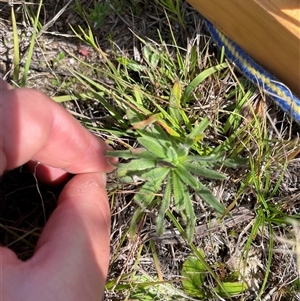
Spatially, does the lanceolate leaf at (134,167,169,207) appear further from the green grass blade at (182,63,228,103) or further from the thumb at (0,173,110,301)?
the green grass blade at (182,63,228,103)

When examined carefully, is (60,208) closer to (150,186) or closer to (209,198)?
(150,186)

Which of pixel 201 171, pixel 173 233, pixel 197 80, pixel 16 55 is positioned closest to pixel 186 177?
pixel 201 171

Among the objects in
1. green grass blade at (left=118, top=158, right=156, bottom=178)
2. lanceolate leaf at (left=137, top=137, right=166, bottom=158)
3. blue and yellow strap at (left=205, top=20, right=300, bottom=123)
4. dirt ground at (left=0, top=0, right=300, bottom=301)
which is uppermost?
blue and yellow strap at (left=205, top=20, right=300, bottom=123)

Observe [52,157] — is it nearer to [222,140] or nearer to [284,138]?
[222,140]

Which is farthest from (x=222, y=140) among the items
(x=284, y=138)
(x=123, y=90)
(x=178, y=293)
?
(x=178, y=293)

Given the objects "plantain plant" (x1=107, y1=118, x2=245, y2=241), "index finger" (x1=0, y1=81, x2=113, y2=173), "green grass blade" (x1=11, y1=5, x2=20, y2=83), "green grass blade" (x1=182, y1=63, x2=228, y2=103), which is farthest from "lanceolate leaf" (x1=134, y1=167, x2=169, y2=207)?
"green grass blade" (x1=11, y1=5, x2=20, y2=83)

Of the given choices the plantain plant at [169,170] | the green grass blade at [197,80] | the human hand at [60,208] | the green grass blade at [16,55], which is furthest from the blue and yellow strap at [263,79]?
the green grass blade at [16,55]
